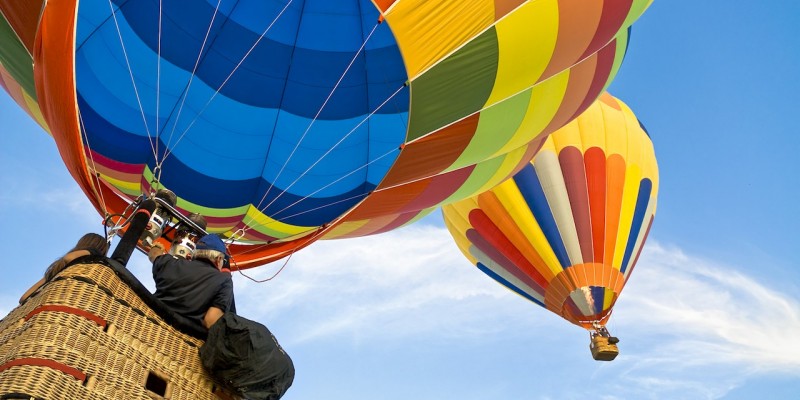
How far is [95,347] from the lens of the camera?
5.77ft

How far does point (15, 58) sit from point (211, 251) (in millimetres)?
3206

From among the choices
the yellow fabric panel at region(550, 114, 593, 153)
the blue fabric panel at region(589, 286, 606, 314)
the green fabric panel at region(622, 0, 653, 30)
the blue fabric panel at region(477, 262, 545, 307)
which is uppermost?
the yellow fabric panel at region(550, 114, 593, 153)

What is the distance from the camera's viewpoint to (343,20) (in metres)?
4.62

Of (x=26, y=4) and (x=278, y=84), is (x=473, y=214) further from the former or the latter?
(x=26, y=4)

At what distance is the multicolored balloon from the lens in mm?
9016

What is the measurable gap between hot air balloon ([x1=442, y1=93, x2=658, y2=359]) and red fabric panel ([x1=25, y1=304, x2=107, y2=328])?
7659 millimetres

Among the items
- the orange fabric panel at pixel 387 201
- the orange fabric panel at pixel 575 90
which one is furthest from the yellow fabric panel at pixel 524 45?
the orange fabric panel at pixel 387 201

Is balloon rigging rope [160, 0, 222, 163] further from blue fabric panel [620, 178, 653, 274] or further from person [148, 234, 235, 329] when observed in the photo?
blue fabric panel [620, 178, 653, 274]

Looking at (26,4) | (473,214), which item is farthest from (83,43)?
(473,214)

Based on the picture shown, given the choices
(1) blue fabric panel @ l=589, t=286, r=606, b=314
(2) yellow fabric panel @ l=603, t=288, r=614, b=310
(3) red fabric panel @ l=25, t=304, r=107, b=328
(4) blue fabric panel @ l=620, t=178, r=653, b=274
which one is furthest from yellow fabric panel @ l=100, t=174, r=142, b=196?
(4) blue fabric panel @ l=620, t=178, r=653, b=274

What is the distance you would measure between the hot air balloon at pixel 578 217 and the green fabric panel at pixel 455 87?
4267mm

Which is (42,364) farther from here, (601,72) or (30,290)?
(601,72)

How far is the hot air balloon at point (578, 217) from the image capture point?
9016 millimetres

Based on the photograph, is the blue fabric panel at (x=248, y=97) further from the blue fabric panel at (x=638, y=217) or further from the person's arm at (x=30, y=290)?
the blue fabric panel at (x=638, y=217)
